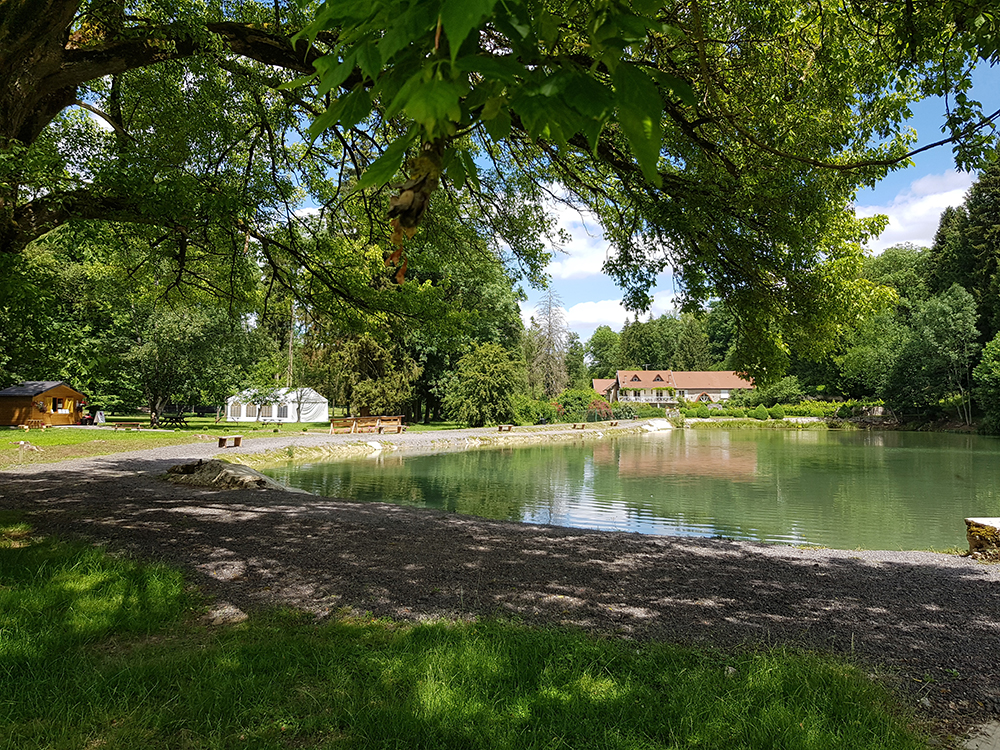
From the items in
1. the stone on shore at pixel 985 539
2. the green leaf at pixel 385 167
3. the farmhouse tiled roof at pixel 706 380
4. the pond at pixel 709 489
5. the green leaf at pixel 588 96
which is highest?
the farmhouse tiled roof at pixel 706 380

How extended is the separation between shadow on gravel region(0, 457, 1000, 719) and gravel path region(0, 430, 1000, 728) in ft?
0.07

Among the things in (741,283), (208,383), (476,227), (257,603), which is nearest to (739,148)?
(741,283)

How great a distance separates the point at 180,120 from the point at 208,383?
26.4 m

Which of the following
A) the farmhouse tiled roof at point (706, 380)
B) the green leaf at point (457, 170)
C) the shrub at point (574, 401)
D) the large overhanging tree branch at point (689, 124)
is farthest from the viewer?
the farmhouse tiled roof at point (706, 380)

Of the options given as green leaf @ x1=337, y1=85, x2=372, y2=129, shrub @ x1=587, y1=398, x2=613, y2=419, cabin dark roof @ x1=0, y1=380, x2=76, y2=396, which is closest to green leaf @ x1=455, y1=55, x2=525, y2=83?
green leaf @ x1=337, y1=85, x2=372, y2=129

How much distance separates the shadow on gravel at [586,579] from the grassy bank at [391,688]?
25.5 inches

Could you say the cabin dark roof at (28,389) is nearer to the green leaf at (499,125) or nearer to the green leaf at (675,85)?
the green leaf at (499,125)

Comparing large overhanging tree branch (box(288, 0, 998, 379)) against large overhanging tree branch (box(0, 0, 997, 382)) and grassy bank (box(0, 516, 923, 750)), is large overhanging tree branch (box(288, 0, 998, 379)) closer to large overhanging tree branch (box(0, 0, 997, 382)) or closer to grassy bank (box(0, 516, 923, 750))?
large overhanging tree branch (box(0, 0, 997, 382))

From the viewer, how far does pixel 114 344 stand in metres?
28.6

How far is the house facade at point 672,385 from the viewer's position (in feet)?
274

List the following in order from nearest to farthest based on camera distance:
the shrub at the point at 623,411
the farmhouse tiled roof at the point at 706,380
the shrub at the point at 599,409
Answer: the shrub at the point at 599,409 < the shrub at the point at 623,411 < the farmhouse tiled roof at the point at 706,380

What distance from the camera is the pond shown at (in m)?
12.1

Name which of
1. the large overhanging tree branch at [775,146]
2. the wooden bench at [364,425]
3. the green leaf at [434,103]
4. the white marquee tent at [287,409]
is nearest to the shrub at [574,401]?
the wooden bench at [364,425]

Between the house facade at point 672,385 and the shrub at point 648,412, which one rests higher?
the house facade at point 672,385
